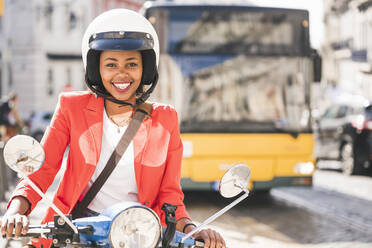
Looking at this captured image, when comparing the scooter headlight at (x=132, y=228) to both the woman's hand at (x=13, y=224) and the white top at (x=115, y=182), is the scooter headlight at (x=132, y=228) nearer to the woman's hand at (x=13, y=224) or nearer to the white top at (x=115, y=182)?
the woman's hand at (x=13, y=224)

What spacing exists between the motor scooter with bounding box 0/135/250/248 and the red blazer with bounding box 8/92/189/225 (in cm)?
38

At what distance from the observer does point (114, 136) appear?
2375 mm

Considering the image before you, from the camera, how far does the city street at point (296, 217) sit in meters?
7.06

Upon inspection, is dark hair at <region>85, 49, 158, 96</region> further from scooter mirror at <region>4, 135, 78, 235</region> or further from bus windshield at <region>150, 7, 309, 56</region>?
bus windshield at <region>150, 7, 309, 56</region>

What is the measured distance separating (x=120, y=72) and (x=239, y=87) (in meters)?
7.09

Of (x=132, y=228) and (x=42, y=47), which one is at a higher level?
(x=42, y=47)

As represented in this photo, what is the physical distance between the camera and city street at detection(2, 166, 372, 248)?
706 centimetres

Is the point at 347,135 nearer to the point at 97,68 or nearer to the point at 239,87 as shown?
the point at 239,87

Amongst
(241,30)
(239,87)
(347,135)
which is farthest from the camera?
(347,135)

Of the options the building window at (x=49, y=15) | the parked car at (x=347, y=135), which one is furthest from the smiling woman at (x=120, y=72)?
the building window at (x=49, y=15)

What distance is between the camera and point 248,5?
953 cm

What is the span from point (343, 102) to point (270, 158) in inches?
251

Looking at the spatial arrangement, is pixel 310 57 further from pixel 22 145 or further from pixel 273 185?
pixel 22 145

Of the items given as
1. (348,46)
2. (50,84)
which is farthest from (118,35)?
(348,46)
